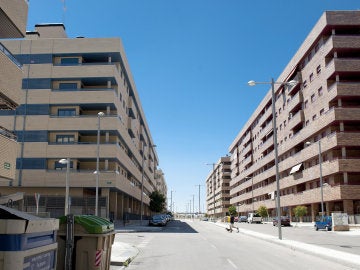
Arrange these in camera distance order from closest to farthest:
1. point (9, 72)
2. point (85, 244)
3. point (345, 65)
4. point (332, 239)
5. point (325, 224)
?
1. point (85, 244)
2. point (9, 72)
3. point (332, 239)
4. point (325, 224)
5. point (345, 65)

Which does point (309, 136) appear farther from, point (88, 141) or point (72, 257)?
point (72, 257)

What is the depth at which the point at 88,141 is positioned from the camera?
47.3m

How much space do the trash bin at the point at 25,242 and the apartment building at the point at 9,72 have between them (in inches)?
553

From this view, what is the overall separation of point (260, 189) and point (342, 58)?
44.6 metres

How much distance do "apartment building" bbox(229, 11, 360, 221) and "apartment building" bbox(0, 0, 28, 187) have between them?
2499cm

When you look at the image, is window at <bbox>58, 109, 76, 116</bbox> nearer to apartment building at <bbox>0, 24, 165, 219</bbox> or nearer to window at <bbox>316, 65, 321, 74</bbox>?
apartment building at <bbox>0, 24, 165, 219</bbox>

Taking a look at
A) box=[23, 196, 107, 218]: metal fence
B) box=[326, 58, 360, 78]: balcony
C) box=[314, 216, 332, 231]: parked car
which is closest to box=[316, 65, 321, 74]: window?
box=[326, 58, 360, 78]: balcony

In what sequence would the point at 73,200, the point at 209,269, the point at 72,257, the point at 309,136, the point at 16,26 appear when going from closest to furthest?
the point at 72,257
the point at 209,269
the point at 16,26
the point at 73,200
the point at 309,136

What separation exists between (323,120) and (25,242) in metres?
51.3

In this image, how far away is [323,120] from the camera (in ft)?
171

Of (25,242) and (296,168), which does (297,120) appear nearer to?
(296,168)

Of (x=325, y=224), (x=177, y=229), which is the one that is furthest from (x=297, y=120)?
(x=177, y=229)

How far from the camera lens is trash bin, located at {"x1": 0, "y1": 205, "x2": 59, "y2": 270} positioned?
14.8ft

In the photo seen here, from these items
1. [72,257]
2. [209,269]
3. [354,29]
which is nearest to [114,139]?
[354,29]
